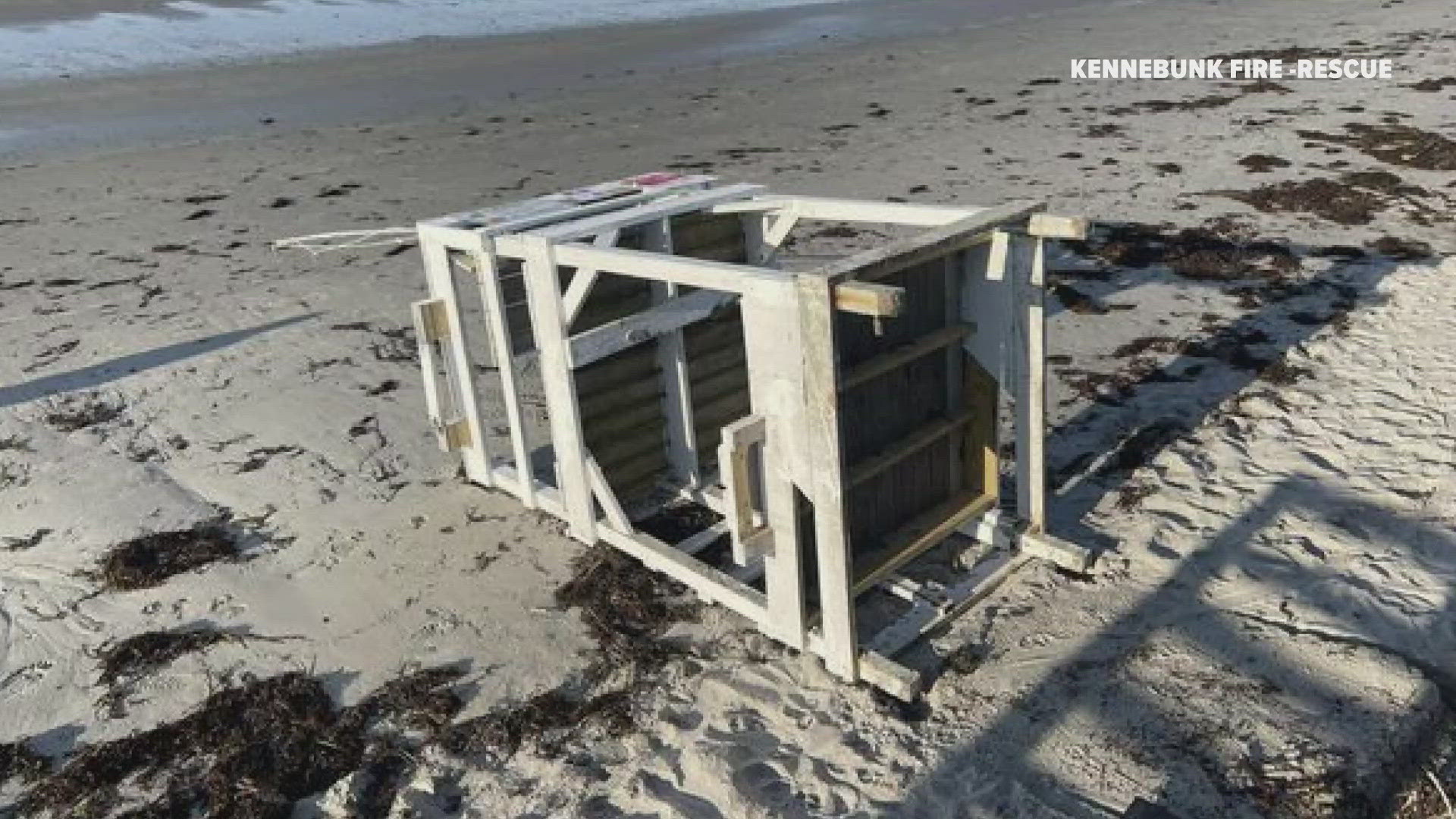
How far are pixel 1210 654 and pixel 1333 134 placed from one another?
9.30m

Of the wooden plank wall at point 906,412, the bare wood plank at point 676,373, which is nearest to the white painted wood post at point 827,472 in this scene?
the wooden plank wall at point 906,412

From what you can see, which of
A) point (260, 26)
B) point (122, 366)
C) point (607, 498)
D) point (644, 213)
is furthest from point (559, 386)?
point (260, 26)

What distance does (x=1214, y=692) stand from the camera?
343cm

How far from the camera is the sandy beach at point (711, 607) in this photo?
128 inches

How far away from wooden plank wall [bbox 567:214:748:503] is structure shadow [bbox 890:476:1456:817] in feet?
6.33

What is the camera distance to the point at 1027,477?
421 cm

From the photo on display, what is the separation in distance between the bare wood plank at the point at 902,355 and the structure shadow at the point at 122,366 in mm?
5094

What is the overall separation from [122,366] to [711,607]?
15.8 feet

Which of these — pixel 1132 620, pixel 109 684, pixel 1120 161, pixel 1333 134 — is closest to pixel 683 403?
pixel 1132 620

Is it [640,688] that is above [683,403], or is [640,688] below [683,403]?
below

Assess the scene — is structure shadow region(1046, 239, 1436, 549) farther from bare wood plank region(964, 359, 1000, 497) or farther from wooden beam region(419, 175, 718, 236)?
wooden beam region(419, 175, 718, 236)

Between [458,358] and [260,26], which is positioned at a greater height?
[260,26]

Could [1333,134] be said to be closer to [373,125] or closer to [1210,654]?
[1210,654]

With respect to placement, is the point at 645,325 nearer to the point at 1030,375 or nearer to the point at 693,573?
the point at 693,573
